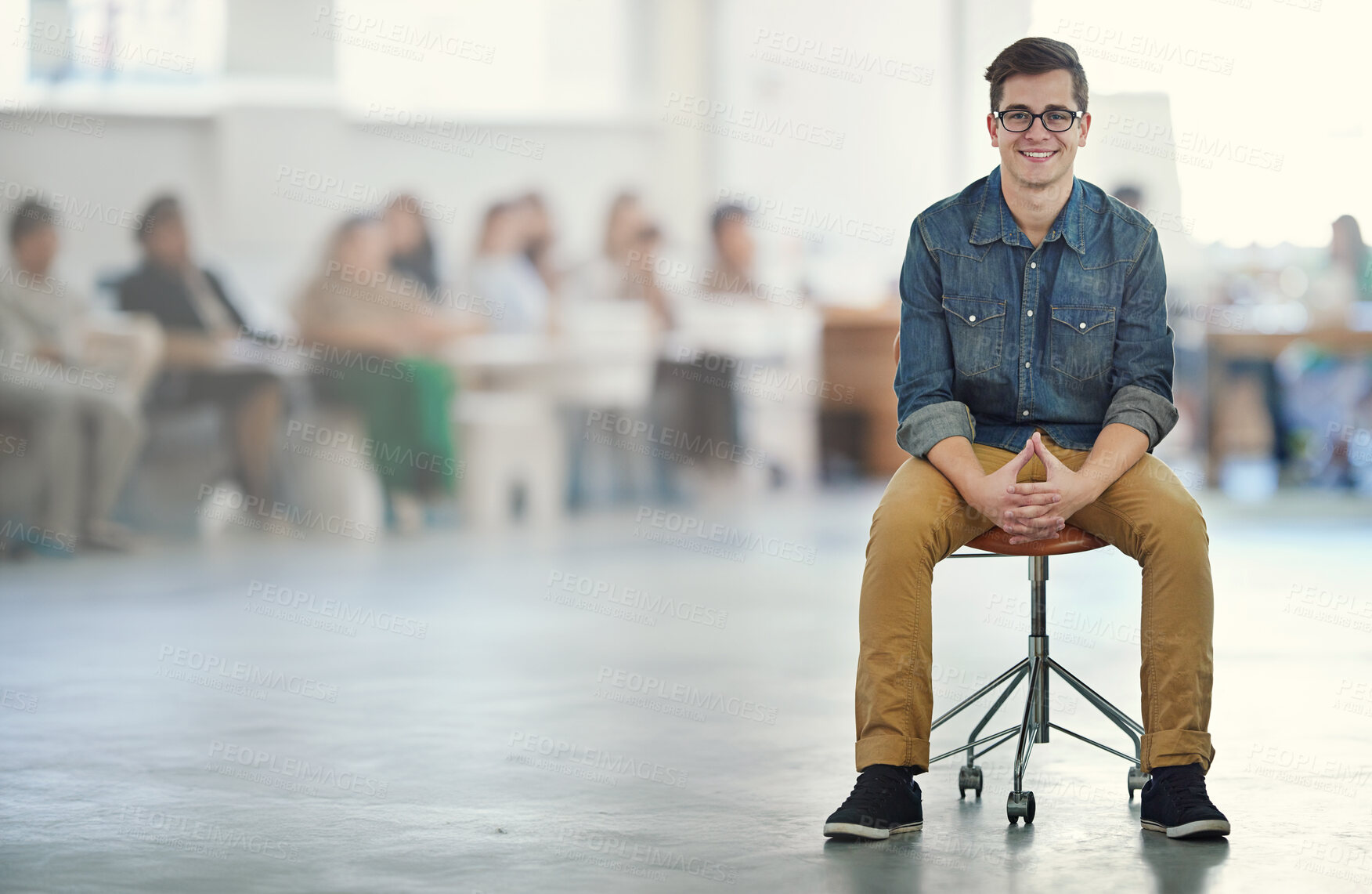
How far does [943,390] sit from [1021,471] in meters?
0.14

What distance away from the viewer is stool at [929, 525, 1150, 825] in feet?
6.35

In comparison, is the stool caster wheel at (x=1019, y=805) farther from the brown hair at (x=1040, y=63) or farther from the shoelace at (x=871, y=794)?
the brown hair at (x=1040, y=63)

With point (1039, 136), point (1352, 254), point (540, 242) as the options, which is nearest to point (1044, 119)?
point (1039, 136)

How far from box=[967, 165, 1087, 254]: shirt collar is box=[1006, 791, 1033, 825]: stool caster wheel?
672mm

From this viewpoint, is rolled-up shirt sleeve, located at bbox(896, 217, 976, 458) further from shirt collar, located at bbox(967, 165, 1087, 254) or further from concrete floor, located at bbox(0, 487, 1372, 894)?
concrete floor, located at bbox(0, 487, 1372, 894)

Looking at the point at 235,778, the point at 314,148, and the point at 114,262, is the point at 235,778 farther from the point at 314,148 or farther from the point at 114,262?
the point at 314,148

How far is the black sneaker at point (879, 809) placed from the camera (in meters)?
1.83

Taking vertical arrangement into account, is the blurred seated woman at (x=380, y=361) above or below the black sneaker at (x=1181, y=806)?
above

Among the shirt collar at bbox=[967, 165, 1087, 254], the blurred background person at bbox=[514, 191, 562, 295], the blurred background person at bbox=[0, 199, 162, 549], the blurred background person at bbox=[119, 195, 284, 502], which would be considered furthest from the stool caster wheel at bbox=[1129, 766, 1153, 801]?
the blurred background person at bbox=[514, 191, 562, 295]

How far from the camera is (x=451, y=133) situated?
23.4 feet

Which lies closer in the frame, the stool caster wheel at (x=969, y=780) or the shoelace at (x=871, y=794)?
the shoelace at (x=871, y=794)

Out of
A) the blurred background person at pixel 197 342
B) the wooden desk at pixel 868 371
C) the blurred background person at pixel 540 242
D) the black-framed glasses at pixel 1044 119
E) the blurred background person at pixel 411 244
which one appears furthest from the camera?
the wooden desk at pixel 868 371

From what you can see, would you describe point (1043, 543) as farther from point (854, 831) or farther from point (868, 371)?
point (868, 371)

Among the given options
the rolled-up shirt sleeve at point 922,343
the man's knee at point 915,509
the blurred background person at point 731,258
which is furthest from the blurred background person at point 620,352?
the man's knee at point 915,509
